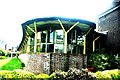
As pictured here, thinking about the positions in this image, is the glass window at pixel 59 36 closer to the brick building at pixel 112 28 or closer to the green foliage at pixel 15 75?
the green foliage at pixel 15 75

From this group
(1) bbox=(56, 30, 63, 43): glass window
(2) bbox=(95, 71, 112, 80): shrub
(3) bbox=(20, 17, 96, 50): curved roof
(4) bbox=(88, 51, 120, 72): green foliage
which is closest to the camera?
(2) bbox=(95, 71, 112, 80): shrub

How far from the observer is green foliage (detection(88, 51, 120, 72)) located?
336 inches

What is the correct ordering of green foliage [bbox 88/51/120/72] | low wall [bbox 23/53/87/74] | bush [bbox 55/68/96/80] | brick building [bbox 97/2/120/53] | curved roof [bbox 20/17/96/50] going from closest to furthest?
bush [bbox 55/68/96/80] < low wall [bbox 23/53/87/74] < curved roof [bbox 20/17/96/50] < green foliage [bbox 88/51/120/72] < brick building [bbox 97/2/120/53]

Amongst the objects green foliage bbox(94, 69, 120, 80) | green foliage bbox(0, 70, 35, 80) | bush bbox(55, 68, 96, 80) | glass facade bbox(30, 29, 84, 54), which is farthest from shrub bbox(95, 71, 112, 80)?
glass facade bbox(30, 29, 84, 54)

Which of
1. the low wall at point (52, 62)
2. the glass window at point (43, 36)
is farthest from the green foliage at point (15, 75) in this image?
the glass window at point (43, 36)

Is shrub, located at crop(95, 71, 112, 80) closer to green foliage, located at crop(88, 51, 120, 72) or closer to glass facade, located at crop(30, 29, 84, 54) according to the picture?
green foliage, located at crop(88, 51, 120, 72)

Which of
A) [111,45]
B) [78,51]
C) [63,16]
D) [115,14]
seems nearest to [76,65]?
[78,51]

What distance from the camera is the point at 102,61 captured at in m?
8.68

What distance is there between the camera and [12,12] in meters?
5.41

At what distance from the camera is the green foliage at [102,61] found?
8.53m

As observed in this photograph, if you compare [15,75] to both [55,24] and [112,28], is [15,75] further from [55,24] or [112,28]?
[112,28]

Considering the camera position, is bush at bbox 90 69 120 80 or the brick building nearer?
bush at bbox 90 69 120 80

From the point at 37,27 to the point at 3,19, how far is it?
305cm

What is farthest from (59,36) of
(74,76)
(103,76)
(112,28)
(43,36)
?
(112,28)
